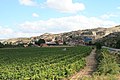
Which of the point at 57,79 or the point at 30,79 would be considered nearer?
the point at 30,79

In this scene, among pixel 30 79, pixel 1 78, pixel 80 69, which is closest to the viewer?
pixel 30 79

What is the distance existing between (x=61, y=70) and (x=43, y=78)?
252 inches

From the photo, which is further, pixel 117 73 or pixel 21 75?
pixel 117 73

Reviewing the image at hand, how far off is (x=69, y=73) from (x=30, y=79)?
8429mm

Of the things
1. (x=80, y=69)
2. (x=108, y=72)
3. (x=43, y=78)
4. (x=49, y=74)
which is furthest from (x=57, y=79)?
(x=80, y=69)

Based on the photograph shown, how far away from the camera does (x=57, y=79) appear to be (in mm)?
30016

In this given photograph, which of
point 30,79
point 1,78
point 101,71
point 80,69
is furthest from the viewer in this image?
point 80,69

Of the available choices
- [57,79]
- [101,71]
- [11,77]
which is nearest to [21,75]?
[11,77]

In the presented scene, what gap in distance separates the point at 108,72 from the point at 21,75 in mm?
9462

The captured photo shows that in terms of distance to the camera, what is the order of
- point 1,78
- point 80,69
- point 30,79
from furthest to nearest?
1. point 80,69
2. point 1,78
3. point 30,79

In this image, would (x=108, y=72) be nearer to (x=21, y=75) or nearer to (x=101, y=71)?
(x=101, y=71)

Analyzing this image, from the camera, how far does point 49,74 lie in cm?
2892

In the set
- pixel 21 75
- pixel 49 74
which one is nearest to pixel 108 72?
pixel 49 74

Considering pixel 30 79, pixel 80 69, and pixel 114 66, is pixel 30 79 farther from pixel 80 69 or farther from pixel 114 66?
pixel 80 69
